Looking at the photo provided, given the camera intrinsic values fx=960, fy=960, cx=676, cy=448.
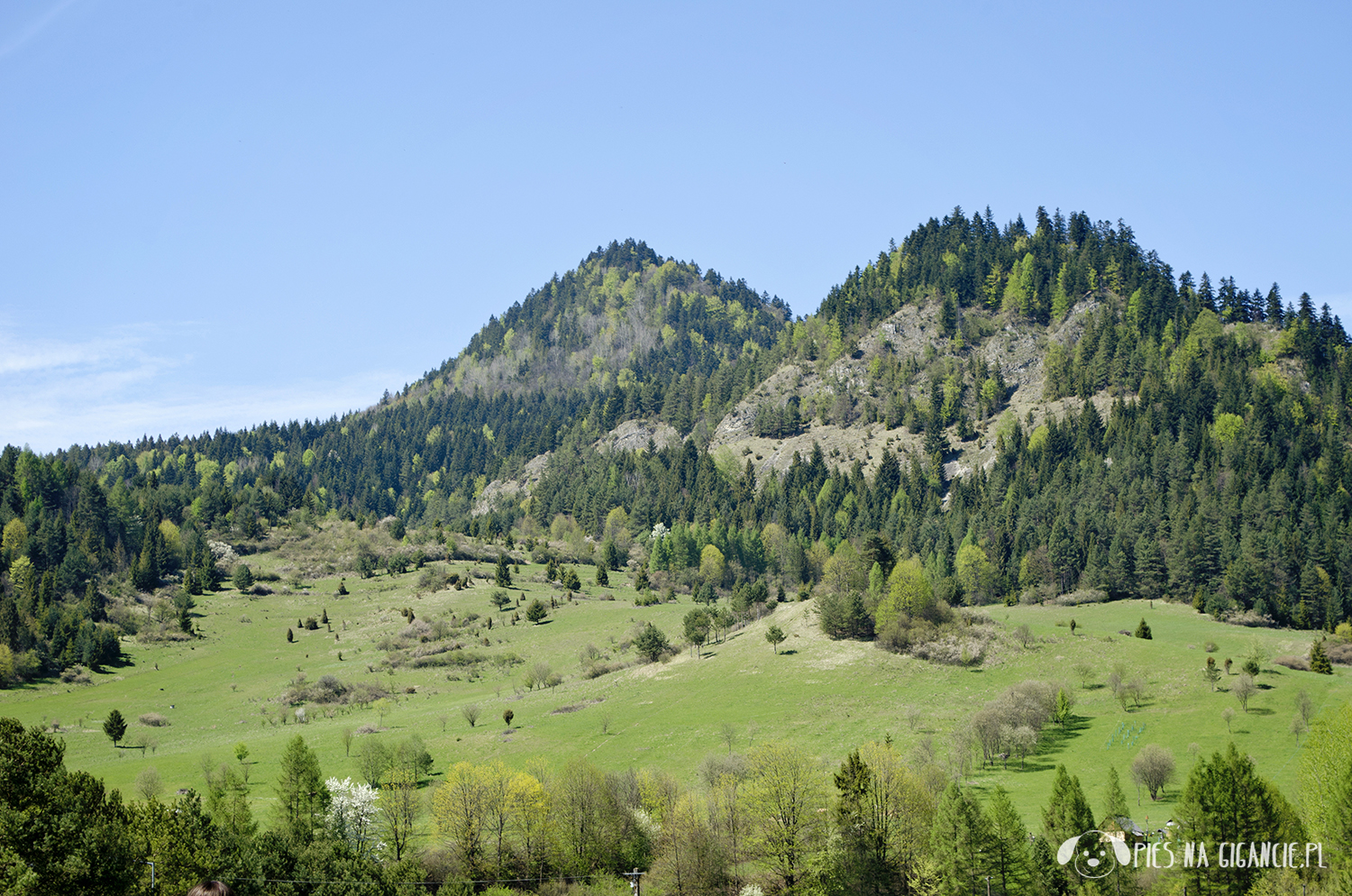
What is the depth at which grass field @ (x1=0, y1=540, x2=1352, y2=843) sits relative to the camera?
84875mm

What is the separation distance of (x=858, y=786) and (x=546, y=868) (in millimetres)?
21698

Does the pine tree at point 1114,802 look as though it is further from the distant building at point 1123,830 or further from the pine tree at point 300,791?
the pine tree at point 300,791

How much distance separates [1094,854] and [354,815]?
4745cm

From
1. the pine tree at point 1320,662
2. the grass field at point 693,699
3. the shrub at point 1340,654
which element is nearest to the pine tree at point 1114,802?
the grass field at point 693,699

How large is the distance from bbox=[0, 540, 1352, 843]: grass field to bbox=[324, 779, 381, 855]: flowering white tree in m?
11.1

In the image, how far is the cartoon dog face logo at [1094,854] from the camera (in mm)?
56375

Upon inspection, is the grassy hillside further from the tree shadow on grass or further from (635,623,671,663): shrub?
(635,623,671,663): shrub

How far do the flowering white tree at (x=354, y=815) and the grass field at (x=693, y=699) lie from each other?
1114 cm

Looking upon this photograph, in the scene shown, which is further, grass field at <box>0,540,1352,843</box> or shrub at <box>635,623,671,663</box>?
shrub at <box>635,623,671,663</box>

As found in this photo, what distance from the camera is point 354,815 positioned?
65188 mm

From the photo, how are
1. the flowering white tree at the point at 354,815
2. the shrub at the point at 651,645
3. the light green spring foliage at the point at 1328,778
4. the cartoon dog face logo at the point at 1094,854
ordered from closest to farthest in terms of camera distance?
the light green spring foliage at the point at 1328,778 < the cartoon dog face logo at the point at 1094,854 < the flowering white tree at the point at 354,815 < the shrub at the point at 651,645

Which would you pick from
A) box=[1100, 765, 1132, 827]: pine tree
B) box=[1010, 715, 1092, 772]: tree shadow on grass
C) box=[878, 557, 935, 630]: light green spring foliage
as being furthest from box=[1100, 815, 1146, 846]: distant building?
box=[878, 557, 935, 630]: light green spring foliage

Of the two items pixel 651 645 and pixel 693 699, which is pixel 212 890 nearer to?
pixel 693 699


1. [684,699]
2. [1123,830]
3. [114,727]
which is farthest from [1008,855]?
[114,727]
